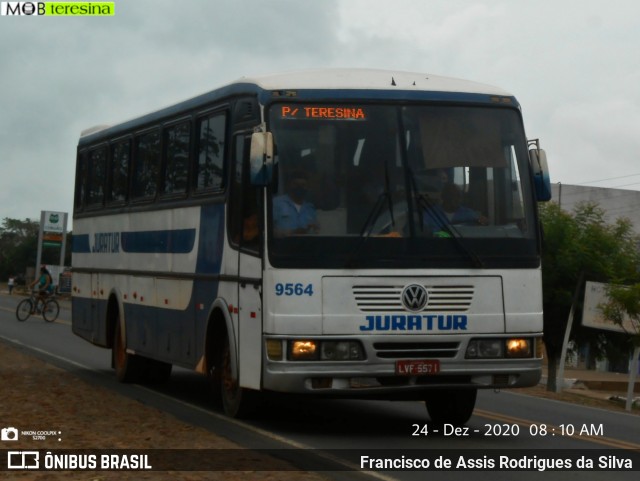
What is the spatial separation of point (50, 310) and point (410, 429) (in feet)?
93.8

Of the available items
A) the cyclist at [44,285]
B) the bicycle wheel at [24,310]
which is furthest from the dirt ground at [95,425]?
the cyclist at [44,285]

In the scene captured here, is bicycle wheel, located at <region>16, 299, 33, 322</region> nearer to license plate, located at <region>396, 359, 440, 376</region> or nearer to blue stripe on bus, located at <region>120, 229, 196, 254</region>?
blue stripe on bus, located at <region>120, 229, 196, 254</region>

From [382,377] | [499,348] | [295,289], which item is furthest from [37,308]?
[499,348]

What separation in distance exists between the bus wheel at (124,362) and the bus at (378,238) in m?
4.90

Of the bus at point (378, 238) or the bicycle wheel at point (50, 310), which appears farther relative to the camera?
the bicycle wheel at point (50, 310)

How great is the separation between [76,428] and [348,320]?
293cm

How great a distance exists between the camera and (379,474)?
33.9 ft

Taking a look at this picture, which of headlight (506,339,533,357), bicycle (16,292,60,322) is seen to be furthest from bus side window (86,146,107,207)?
bicycle (16,292,60,322)

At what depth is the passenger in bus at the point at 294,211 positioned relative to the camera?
1216cm

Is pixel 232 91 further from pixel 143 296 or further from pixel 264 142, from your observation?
pixel 143 296

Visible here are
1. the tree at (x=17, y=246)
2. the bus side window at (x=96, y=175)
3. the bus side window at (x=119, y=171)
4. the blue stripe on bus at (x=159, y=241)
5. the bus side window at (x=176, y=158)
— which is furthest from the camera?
the tree at (x=17, y=246)

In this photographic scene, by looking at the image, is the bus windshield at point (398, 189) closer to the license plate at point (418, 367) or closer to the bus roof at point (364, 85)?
the bus roof at point (364, 85)

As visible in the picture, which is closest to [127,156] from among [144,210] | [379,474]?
[144,210]

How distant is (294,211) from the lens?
1221cm
